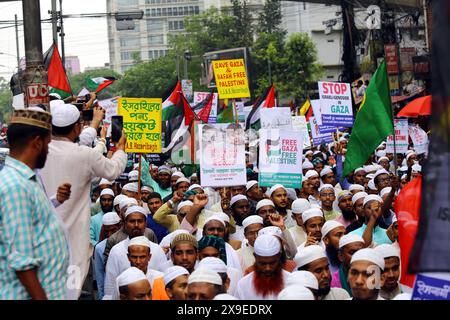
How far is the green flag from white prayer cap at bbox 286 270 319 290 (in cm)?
355

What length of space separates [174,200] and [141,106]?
4.79ft

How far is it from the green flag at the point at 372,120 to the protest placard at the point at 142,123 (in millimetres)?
3228

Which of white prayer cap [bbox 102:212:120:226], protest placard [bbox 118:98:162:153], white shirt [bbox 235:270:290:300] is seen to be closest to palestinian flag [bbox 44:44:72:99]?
protest placard [bbox 118:98:162:153]

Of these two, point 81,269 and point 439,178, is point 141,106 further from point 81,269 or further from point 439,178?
point 439,178

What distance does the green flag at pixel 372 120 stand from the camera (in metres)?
10.2

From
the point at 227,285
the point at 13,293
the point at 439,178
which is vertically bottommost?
the point at 227,285

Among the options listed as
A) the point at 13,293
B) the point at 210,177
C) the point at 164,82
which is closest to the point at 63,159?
the point at 13,293

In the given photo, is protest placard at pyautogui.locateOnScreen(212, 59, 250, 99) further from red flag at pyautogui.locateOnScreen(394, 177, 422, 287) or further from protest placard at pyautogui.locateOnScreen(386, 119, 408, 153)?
red flag at pyautogui.locateOnScreen(394, 177, 422, 287)

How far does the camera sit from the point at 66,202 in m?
6.05

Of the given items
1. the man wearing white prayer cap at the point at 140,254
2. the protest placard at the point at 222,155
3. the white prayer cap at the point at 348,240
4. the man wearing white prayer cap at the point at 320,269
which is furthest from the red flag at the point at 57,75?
the man wearing white prayer cap at the point at 320,269

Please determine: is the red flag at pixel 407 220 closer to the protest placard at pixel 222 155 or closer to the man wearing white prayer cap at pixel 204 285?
the man wearing white prayer cap at pixel 204 285

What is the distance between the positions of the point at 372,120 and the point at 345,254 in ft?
8.78

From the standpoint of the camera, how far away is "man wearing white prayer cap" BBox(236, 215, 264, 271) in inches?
352

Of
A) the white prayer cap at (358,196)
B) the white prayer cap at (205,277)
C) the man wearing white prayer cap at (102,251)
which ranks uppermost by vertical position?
the white prayer cap at (358,196)
